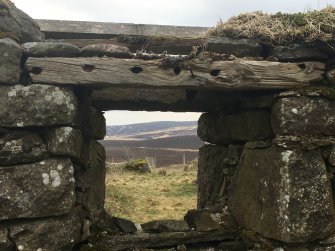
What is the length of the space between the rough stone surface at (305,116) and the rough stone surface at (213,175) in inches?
54.4

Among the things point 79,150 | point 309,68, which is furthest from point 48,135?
point 309,68

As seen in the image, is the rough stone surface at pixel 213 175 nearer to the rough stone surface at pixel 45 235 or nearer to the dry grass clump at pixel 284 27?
the dry grass clump at pixel 284 27

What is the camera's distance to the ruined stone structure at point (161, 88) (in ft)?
12.9

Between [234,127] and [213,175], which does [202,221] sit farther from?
[234,127]

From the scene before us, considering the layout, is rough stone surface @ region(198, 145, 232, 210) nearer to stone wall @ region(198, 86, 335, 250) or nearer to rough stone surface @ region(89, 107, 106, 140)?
stone wall @ region(198, 86, 335, 250)

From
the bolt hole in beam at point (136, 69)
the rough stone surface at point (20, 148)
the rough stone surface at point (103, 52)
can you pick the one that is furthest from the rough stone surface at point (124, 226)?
the rough stone surface at point (103, 52)

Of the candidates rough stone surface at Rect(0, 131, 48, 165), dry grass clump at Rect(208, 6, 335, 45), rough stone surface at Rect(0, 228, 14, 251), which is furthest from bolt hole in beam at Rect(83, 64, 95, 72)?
rough stone surface at Rect(0, 228, 14, 251)

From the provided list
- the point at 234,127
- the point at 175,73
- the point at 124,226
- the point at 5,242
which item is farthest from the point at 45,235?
the point at 234,127

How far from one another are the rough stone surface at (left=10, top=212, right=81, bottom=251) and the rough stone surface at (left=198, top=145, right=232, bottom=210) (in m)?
2.08

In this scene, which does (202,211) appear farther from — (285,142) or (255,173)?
(285,142)

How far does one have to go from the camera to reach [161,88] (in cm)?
431

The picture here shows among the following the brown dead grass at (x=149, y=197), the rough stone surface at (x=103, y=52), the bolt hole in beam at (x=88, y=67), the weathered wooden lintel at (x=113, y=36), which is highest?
the weathered wooden lintel at (x=113, y=36)

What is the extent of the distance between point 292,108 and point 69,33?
2.64 metres

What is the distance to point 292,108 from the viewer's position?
14.1 feet
